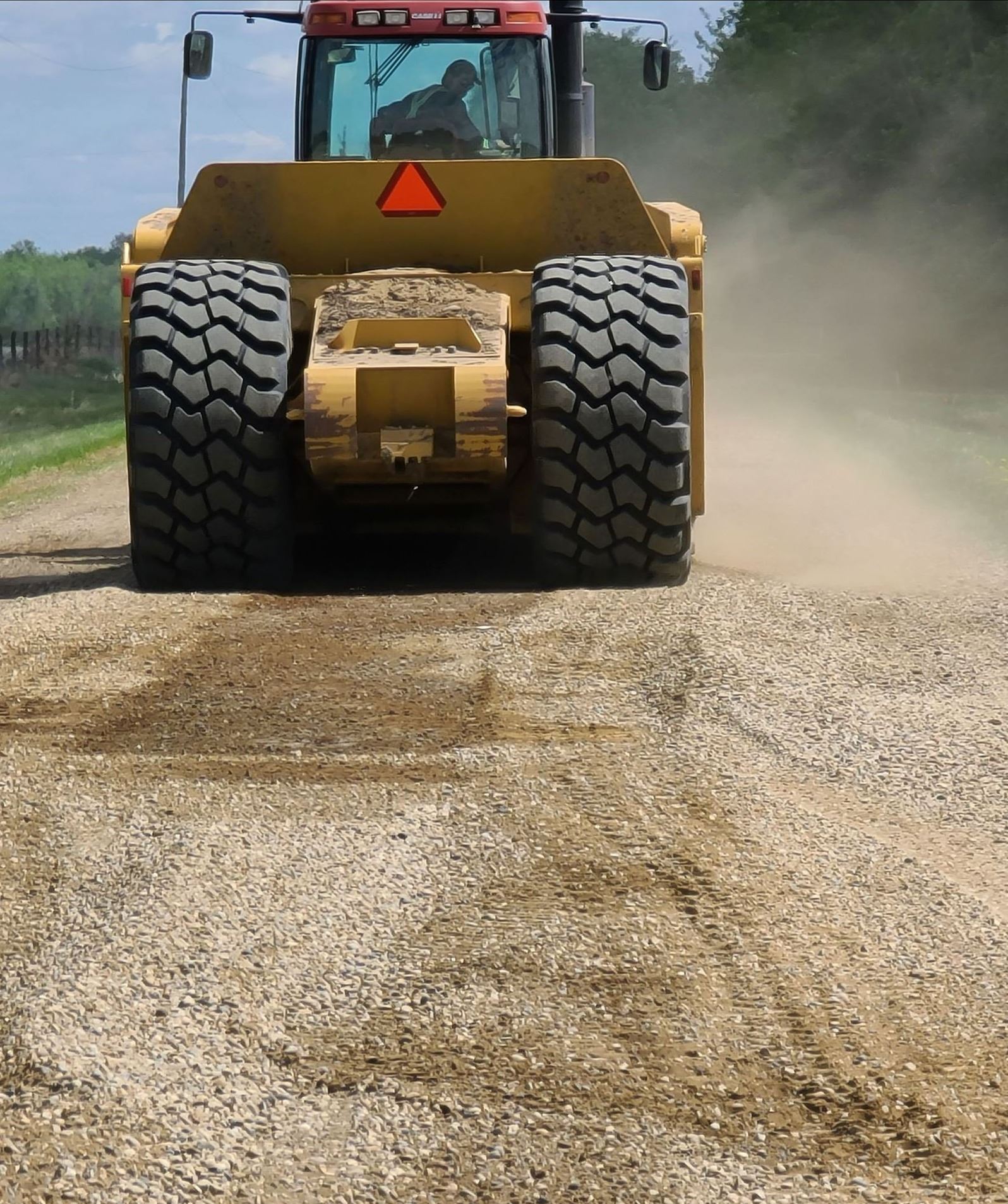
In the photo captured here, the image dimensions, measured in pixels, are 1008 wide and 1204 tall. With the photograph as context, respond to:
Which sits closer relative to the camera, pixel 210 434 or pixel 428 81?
pixel 210 434

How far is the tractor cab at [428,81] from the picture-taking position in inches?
391

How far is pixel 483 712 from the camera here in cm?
566

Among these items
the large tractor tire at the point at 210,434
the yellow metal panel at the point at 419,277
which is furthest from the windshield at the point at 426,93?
the large tractor tire at the point at 210,434

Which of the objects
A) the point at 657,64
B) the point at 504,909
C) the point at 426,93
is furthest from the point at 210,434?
the point at 657,64

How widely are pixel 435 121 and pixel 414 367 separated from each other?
113 inches

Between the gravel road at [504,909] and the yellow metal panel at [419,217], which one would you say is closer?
the gravel road at [504,909]

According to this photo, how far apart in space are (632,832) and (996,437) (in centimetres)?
1508

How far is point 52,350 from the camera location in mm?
52812

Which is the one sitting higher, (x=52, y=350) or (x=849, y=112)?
(x=849, y=112)

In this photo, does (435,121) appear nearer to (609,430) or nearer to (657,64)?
(657,64)

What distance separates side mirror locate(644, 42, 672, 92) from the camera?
10.7 m

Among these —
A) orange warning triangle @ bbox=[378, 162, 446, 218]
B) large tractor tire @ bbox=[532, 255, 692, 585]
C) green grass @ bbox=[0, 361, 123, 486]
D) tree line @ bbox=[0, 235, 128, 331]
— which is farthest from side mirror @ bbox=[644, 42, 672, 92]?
tree line @ bbox=[0, 235, 128, 331]

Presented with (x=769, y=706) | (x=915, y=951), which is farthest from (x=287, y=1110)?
(x=769, y=706)

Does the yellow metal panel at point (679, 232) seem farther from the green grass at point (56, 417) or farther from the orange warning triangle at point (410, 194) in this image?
the green grass at point (56, 417)
